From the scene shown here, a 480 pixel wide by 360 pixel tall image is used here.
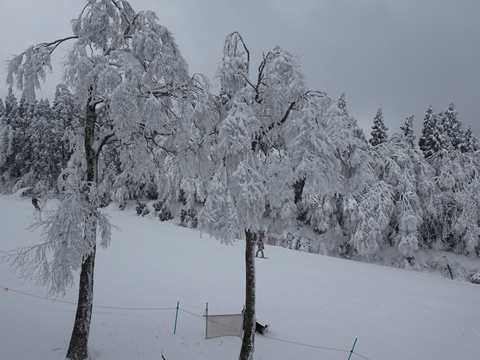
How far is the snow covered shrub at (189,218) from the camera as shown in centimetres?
2412

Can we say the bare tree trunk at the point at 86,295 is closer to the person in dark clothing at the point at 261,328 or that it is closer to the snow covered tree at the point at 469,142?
the person in dark clothing at the point at 261,328


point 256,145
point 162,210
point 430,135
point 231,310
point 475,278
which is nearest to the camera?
point 256,145

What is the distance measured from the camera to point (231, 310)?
29.7ft

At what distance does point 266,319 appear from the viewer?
8.67 metres

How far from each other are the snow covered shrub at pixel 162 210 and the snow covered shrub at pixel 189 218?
122 centimetres

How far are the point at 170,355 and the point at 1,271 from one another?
7871 millimetres

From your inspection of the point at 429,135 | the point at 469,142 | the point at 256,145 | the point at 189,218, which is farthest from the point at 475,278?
the point at 189,218

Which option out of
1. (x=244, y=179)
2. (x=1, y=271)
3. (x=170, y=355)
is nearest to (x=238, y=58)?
(x=244, y=179)

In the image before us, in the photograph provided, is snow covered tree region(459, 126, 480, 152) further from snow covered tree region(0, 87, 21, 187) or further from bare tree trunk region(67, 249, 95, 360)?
snow covered tree region(0, 87, 21, 187)

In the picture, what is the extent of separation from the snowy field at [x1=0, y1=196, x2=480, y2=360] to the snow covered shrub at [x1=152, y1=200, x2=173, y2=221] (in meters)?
9.42

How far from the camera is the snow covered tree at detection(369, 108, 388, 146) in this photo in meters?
27.0

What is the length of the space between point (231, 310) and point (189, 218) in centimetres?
1583

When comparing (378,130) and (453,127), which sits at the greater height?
(453,127)

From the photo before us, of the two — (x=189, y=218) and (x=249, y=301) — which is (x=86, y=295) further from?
(x=189, y=218)
